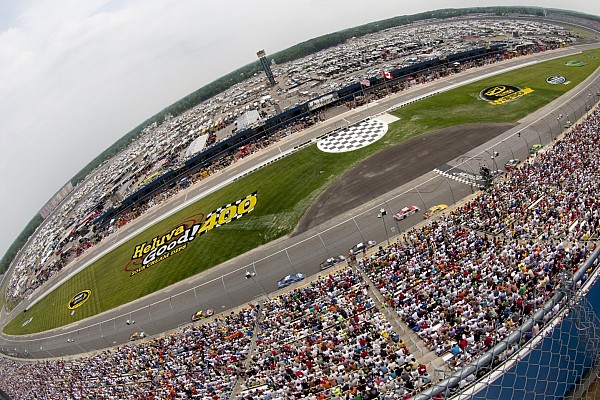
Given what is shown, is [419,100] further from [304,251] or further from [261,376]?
[261,376]

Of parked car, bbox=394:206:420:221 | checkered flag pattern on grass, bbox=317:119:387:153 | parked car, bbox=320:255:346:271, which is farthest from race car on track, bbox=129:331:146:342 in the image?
checkered flag pattern on grass, bbox=317:119:387:153

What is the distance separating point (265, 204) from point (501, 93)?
39.6 meters

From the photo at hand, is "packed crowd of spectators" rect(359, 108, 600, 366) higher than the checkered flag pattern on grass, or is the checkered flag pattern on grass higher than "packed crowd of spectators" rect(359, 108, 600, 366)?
the checkered flag pattern on grass

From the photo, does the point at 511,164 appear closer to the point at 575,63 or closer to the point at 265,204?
the point at 265,204

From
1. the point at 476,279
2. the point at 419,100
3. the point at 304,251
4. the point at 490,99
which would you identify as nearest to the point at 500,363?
the point at 476,279

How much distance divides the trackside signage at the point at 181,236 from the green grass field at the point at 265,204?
0.92m

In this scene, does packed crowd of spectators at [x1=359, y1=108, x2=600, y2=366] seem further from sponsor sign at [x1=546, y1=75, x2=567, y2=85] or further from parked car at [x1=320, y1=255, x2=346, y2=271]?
sponsor sign at [x1=546, y1=75, x2=567, y2=85]

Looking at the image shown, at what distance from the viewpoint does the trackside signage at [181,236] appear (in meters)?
39.6

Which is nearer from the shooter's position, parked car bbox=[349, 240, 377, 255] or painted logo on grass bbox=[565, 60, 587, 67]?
parked car bbox=[349, 240, 377, 255]

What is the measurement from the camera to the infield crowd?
15.2 meters

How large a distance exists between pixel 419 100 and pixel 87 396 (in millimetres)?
56928

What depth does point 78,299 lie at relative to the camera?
1661 inches

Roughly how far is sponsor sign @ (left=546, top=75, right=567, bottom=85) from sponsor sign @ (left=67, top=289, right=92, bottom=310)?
71.5 m

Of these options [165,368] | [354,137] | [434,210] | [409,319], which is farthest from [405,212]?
[354,137]
